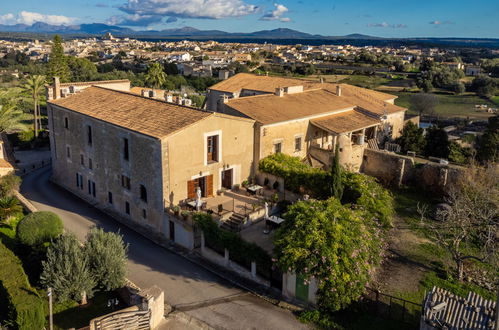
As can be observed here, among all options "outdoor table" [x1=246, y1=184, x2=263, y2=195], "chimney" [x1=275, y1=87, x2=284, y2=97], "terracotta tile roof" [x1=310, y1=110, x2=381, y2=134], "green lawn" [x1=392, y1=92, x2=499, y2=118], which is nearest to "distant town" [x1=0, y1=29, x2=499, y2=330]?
"terracotta tile roof" [x1=310, y1=110, x2=381, y2=134]

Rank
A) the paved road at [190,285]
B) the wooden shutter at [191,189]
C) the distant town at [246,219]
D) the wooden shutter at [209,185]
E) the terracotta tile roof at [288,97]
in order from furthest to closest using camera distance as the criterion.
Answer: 1. the terracotta tile roof at [288,97]
2. the wooden shutter at [209,185]
3. the wooden shutter at [191,189]
4. the paved road at [190,285]
5. the distant town at [246,219]

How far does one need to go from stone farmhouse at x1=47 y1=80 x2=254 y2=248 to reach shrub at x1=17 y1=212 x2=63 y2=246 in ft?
18.2

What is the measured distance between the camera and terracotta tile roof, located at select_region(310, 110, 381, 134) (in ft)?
105

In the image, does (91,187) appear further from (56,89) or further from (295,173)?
(295,173)

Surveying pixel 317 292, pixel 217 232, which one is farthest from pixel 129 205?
pixel 317 292

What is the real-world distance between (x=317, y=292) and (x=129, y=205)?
15020mm

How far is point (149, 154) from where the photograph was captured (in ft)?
82.0

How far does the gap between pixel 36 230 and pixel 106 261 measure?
597 cm

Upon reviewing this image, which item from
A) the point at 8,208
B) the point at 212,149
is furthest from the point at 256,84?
the point at 8,208

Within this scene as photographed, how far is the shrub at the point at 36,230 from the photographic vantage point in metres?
22.2

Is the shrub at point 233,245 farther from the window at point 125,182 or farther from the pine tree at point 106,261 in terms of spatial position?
the window at point 125,182

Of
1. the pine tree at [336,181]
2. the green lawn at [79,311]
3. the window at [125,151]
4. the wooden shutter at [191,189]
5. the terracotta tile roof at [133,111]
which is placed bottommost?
the green lawn at [79,311]

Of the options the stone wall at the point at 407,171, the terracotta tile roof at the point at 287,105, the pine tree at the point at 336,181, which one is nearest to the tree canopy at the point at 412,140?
the terracotta tile roof at the point at 287,105

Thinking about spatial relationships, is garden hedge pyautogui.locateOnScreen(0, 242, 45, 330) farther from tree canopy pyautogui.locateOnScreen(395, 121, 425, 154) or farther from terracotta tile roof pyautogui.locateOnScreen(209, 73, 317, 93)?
tree canopy pyautogui.locateOnScreen(395, 121, 425, 154)
